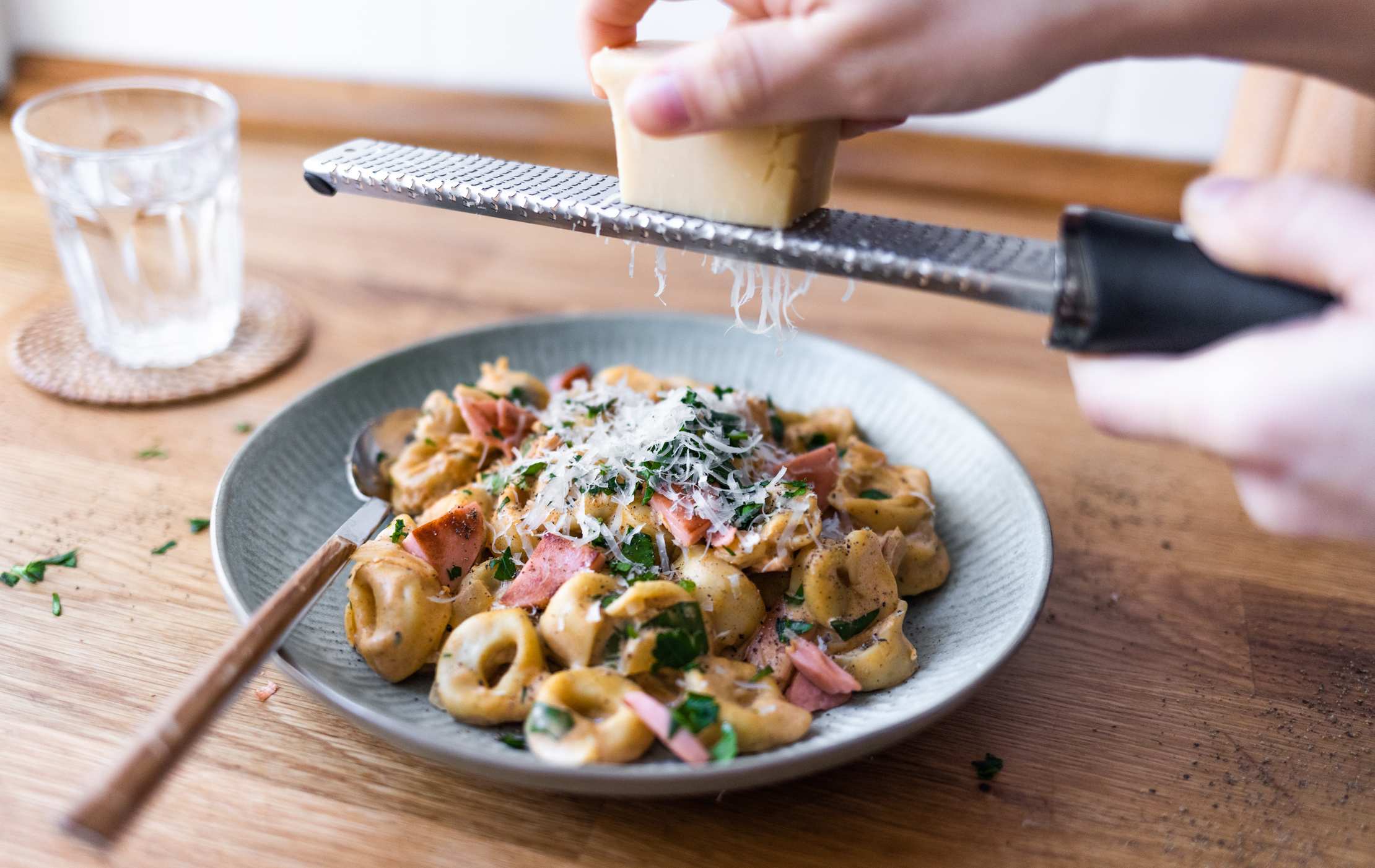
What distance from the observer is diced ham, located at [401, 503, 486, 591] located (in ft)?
4.35

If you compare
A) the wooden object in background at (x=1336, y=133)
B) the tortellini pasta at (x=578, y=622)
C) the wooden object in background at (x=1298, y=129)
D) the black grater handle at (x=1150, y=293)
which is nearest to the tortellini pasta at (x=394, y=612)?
the tortellini pasta at (x=578, y=622)

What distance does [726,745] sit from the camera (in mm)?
1064

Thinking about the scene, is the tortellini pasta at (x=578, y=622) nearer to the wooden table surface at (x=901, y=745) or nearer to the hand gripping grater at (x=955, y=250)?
the wooden table surface at (x=901, y=745)

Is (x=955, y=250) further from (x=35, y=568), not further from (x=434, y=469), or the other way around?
(x=35, y=568)

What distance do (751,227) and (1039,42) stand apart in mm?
361

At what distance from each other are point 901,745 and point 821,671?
15cm

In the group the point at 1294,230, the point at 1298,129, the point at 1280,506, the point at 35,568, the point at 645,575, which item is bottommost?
the point at 35,568

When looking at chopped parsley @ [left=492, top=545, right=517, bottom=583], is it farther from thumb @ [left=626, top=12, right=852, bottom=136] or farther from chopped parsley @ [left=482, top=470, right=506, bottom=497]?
thumb @ [left=626, top=12, right=852, bottom=136]

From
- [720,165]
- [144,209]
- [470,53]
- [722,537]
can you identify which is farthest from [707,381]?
[470,53]

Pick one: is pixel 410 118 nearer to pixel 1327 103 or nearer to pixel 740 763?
pixel 1327 103

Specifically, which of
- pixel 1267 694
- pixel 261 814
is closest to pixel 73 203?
pixel 261 814

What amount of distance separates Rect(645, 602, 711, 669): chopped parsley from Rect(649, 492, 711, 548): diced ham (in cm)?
11

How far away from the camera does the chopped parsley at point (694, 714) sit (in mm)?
1068

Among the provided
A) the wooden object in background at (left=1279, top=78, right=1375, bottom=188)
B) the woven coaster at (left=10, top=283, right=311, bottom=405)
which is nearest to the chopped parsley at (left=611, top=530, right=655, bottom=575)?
the woven coaster at (left=10, top=283, right=311, bottom=405)
